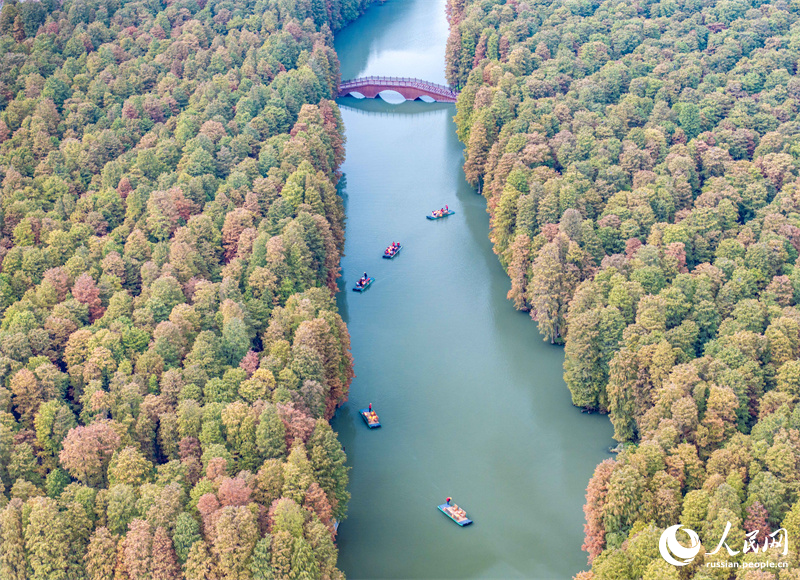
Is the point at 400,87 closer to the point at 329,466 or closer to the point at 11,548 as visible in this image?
the point at 329,466

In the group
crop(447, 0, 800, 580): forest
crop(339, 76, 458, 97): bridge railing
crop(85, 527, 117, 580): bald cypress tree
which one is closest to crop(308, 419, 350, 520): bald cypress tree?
crop(85, 527, 117, 580): bald cypress tree

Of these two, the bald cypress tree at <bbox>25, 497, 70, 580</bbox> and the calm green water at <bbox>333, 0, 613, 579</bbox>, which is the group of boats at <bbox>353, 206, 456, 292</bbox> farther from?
the bald cypress tree at <bbox>25, 497, 70, 580</bbox>

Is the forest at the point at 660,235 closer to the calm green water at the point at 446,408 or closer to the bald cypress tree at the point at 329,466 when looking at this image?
the calm green water at the point at 446,408

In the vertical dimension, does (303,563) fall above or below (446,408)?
above

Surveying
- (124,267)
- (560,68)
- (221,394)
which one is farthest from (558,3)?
(221,394)

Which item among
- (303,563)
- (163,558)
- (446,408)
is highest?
(163,558)

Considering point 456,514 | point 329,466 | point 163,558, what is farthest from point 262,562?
point 456,514

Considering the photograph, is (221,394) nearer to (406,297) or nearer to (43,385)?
(43,385)

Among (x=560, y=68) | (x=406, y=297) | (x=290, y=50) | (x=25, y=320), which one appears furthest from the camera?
(x=290, y=50)
